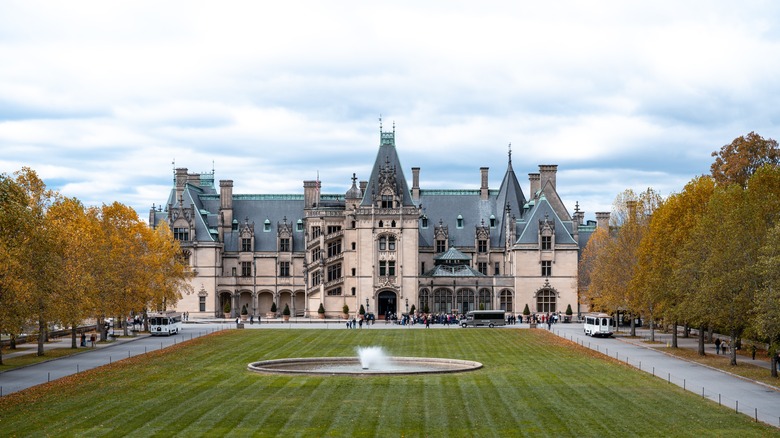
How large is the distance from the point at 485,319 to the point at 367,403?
194 feet

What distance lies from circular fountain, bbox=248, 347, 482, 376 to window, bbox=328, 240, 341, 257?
5526 centimetres

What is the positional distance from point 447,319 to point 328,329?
1616 cm

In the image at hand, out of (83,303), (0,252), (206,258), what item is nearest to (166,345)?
(83,303)

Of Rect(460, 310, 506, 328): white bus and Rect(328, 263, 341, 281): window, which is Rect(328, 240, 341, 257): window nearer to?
Rect(328, 263, 341, 281): window

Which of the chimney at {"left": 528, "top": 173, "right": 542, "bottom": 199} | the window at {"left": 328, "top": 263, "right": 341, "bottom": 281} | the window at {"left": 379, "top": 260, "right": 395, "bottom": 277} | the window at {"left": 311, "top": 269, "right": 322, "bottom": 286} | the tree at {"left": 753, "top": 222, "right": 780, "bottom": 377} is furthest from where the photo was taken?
the chimney at {"left": 528, "top": 173, "right": 542, "bottom": 199}

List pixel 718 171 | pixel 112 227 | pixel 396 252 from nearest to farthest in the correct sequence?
pixel 112 227 → pixel 718 171 → pixel 396 252

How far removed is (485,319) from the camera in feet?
328

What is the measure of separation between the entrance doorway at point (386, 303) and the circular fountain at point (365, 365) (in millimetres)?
51782

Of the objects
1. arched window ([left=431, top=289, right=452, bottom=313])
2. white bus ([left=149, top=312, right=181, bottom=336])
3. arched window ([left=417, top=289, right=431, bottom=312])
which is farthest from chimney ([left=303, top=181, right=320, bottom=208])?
white bus ([left=149, top=312, right=181, bottom=336])

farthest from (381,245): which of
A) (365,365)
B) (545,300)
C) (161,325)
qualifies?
(365,365)

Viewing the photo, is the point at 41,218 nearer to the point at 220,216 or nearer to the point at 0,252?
the point at 0,252

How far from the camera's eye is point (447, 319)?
105 m

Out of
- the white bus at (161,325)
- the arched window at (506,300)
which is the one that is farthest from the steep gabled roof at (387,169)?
the white bus at (161,325)

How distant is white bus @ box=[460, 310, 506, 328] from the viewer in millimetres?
99562
